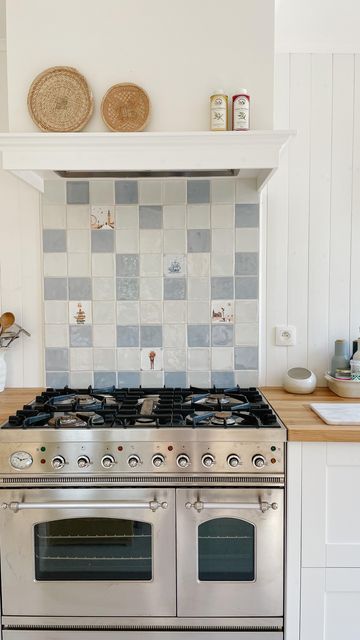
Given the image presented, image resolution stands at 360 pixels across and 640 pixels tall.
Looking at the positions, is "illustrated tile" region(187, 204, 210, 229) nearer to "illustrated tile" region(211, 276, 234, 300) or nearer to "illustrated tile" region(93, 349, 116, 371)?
"illustrated tile" region(211, 276, 234, 300)

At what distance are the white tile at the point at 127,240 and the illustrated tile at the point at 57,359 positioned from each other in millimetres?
524

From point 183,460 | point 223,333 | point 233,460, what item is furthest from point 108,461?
point 223,333

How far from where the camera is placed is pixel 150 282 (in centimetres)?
206

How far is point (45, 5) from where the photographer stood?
5.36 ft

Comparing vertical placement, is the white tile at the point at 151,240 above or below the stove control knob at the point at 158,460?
above

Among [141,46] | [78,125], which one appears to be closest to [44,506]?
[78,125]

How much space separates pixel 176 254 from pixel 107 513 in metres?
1.09

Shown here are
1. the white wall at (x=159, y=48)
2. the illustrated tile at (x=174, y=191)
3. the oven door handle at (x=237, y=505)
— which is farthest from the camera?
the illustrated tile at (x=174, y=191)

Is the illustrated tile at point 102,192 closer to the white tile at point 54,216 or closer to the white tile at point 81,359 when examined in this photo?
the white tile at point 54,216

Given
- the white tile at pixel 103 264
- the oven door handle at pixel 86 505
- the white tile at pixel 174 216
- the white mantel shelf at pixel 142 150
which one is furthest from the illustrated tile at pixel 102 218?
the oven door handle at pixel 86 505

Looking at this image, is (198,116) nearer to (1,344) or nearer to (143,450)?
(143,450)

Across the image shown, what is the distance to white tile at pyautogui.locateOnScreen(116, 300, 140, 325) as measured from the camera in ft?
6.79

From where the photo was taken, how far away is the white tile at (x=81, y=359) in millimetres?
2078

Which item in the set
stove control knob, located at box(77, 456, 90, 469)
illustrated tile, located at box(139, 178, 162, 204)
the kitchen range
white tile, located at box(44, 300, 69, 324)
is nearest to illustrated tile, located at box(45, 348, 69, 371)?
white tile, located at box(44, 300, 69, 324)
